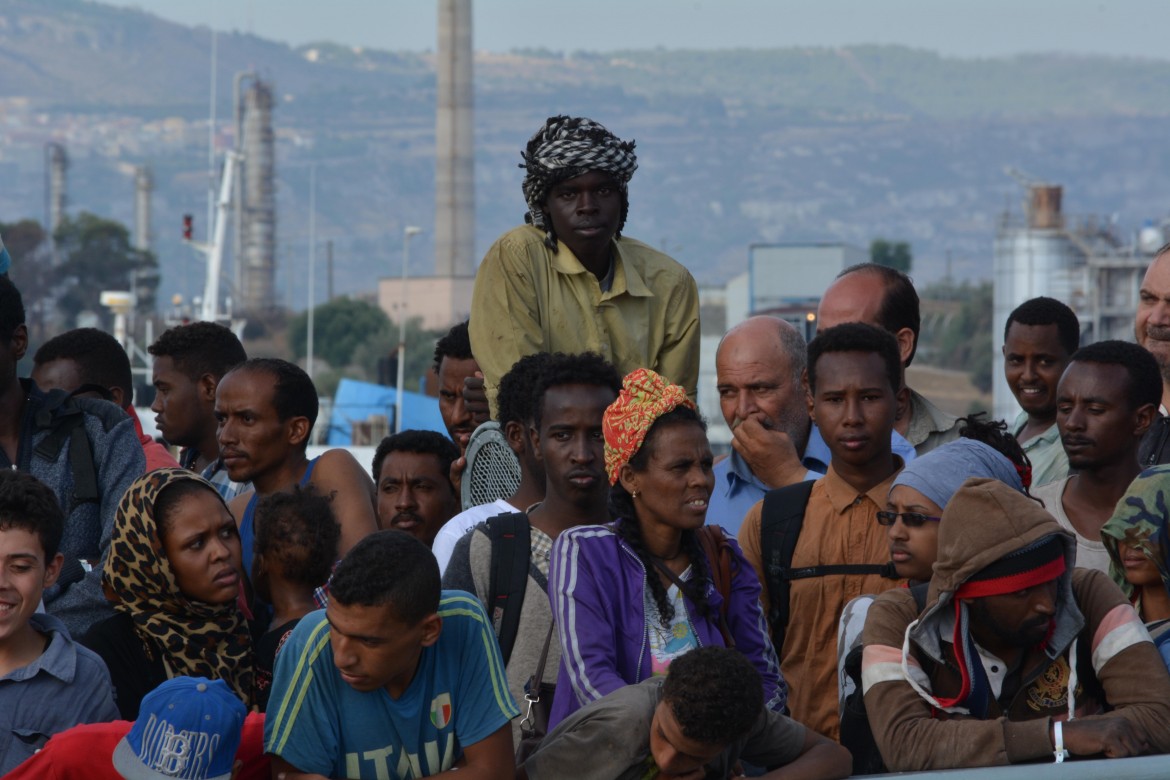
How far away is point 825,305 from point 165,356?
9.13 feet

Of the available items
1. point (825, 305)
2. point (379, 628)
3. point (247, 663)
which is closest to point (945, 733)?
point (379, 628)

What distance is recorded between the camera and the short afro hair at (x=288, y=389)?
606 cm

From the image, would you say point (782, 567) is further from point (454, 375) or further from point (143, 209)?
point (143, 209)

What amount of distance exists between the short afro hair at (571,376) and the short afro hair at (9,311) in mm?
1669

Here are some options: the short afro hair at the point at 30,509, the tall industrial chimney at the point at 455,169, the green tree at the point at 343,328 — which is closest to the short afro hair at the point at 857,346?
the short afro hair at the point at 30,509

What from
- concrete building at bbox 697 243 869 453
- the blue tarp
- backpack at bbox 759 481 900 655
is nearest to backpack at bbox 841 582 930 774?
backpack at bbox 759 481 900 655

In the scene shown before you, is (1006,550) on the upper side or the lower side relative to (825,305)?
lower

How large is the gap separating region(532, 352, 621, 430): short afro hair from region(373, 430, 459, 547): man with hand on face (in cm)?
121

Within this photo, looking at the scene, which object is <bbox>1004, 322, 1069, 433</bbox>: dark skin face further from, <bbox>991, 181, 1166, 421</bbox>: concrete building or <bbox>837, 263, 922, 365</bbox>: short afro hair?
<bbox>991, 181, 1166, 421</bbox>: concrete building

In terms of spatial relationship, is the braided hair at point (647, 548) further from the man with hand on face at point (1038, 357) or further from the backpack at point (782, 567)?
the man with hand on face at point (1038, 357)

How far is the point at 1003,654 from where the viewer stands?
4461mm

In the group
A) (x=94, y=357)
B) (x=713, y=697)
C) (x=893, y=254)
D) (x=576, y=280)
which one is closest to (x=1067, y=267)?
(x=893, y=254)

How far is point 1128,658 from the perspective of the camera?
439 centimetres

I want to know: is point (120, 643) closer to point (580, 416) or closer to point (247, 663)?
point (247, 663)
